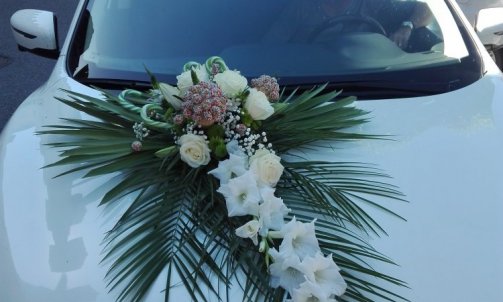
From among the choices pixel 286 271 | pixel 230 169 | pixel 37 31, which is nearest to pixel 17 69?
→ pixel 37 31

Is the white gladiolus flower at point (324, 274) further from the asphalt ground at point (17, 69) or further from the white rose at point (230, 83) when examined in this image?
the asphalt ground at point (17, 69)

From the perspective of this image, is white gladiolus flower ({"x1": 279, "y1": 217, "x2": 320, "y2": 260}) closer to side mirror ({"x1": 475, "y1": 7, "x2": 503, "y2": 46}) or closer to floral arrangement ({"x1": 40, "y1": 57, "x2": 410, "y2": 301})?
floral arrangement ({"x1": 40, "y1": 57, "x2": 410, "y2": 301})

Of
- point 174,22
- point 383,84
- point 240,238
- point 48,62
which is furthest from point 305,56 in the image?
point 48,62

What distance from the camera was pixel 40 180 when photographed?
1.77m

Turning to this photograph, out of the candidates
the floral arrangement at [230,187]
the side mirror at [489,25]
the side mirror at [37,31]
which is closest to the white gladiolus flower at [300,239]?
the floral arrangement at [230,187]

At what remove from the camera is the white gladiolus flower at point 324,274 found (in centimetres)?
132

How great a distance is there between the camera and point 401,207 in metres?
1.60

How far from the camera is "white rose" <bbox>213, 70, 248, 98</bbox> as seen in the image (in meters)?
1.76

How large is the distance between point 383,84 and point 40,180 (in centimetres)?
113

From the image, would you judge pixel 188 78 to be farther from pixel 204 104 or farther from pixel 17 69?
pixel 17 69

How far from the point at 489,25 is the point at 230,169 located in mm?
1619

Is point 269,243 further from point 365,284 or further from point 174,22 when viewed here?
point 174,22

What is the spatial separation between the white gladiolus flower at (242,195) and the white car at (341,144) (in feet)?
0.63

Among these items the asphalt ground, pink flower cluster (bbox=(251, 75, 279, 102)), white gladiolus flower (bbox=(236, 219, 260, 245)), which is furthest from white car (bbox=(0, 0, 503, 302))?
the asphalt ground
